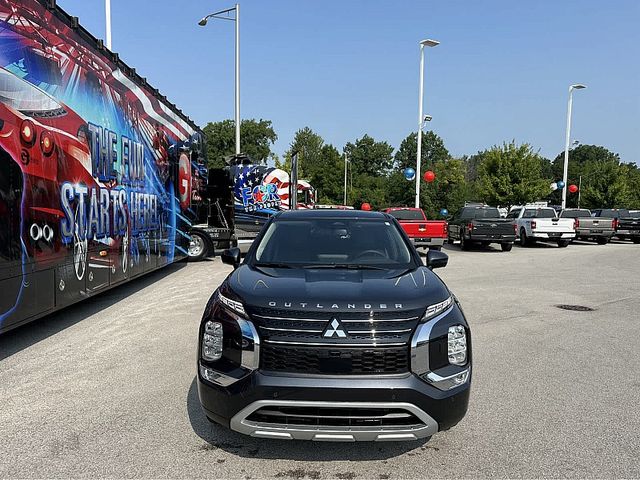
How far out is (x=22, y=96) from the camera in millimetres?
5168

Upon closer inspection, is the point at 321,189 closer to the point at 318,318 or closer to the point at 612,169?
the point at 612,169

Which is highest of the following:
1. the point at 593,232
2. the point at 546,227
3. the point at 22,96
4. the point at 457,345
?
the point at 22,96

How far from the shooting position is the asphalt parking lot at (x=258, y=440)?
11.0 feet

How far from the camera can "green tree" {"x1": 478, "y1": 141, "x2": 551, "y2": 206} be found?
38156 millimetres

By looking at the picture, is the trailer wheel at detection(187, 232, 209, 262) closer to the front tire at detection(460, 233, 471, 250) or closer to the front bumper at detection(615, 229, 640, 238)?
the front tire at detection(460, 233, 471, 250)

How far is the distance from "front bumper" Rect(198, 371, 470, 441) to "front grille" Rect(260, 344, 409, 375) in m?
0.05

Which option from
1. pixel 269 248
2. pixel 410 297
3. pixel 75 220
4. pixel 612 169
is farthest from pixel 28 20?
pixel 612 169

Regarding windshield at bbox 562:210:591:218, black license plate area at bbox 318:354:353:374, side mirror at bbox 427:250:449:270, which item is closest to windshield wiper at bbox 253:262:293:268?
black license plate area at bbox 318:354:353:374

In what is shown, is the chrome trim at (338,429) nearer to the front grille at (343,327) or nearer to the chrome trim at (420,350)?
the chrome trim at (420,350)

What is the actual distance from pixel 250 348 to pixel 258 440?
0.90 metres

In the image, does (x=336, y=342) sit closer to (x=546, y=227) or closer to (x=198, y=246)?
(x=198, y=246)

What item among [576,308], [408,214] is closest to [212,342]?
[576,308]

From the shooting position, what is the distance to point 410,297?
3.40 metres

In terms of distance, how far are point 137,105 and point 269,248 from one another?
554 centimetres
